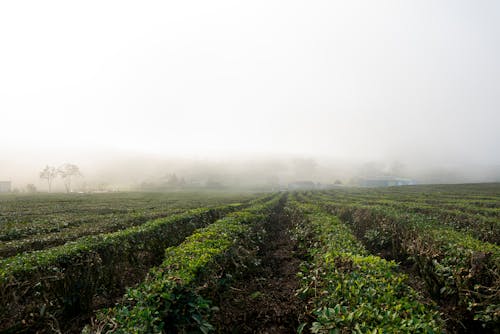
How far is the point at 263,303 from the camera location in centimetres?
665

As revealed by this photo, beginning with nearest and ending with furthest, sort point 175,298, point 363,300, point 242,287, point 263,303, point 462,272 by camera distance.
A: point 363,300 → point 175,298 → point 462,272 → point 263,303 → point 242,287

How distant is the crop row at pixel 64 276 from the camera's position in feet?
17.3

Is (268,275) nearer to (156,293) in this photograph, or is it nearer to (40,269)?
(156,293)

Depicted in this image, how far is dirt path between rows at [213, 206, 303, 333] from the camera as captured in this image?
5.61 m

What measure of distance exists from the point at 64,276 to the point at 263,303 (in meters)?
5.73

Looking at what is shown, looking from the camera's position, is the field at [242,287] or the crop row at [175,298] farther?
the field at [242,287]

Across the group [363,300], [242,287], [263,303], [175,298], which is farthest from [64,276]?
[363,300]

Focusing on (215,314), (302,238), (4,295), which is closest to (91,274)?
(4,295)

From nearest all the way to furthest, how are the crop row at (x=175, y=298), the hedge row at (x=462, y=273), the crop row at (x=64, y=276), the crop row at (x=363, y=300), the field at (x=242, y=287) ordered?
the crop row at (x=363, y=300) < the crop row at (x=175, y=298) < the field at (x=242, y=287) < the crop row at (x=64, y=276) < the hedge row at (x=462, y=273)

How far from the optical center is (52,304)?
5867 millimetres

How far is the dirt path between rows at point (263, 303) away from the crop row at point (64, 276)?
152 inches

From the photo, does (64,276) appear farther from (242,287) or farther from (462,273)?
(462,273)

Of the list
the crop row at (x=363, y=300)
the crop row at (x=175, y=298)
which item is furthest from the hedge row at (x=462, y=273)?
the crop row at (x=175, y=298)

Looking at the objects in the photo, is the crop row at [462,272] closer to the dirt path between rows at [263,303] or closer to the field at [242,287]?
the field at [242,287]
